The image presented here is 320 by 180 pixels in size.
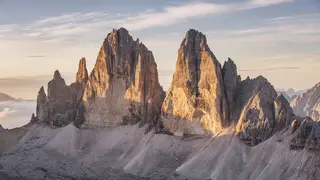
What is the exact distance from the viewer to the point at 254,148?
146m

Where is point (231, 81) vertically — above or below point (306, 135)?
above

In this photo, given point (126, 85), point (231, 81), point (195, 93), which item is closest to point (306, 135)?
point (231, 81)

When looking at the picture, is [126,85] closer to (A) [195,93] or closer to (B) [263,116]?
(A) [195,93]

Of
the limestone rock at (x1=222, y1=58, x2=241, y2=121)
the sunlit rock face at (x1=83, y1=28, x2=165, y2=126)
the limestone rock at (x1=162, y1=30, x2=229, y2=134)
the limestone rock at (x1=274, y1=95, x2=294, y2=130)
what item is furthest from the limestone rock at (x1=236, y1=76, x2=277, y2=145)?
the sunlit rock face at (x1=83, y1=28, x2=165, y2=126)

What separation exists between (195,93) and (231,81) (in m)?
9.39

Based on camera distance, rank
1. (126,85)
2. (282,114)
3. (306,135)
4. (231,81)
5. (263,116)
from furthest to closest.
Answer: (126,85)
(231,81)
(263,116)
(282,114)
(306,135)

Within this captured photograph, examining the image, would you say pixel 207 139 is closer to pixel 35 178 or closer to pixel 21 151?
pixel 35 178

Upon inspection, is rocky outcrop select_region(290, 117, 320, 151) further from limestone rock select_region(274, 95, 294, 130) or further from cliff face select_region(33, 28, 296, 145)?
cliff face select_region(33, 28, 296, 145)

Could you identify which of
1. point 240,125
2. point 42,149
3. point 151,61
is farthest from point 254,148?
point 42,149

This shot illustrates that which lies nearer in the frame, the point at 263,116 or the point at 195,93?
the point at 263,116

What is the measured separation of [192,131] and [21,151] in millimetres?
55943

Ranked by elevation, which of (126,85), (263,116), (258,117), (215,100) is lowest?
(258,117)

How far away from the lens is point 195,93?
166875 mm

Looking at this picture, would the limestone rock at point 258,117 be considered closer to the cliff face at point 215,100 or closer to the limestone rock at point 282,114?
the cliff face at point 215,100
